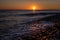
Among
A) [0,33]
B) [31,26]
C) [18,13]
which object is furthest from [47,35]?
[0,33]

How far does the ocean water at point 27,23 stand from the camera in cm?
142

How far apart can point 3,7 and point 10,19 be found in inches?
7.7

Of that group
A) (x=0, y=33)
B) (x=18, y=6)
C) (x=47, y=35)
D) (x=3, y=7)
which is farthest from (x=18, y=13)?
(x=47, y=35)

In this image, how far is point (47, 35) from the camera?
1461 millimetres

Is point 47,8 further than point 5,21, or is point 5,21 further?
point 47,8

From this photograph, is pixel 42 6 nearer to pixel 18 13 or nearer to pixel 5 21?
pixel 18 13

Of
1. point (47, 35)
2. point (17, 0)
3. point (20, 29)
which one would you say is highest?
point (17, 0)

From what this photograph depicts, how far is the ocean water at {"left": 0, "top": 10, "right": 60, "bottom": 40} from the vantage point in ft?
4.66

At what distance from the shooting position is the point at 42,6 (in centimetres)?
153

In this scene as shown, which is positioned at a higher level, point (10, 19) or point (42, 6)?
point (42, 6)

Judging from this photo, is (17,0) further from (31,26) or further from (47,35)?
(47,35)

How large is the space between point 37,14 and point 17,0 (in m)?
0.33

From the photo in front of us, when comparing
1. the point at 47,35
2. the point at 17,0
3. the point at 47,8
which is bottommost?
the point at 47,35

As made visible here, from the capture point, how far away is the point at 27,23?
145 centimetres
